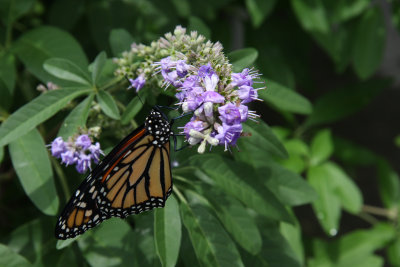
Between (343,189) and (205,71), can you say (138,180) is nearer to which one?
(205,71)

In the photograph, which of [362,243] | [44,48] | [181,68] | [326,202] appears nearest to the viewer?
[181,68]

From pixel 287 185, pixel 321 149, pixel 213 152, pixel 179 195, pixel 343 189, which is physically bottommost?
pixel 343 189

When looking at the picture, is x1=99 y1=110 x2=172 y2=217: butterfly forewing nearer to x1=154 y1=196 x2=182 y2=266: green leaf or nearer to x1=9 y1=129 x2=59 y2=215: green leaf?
x1=154 y1=196 x2=182 y2=266: green leaf

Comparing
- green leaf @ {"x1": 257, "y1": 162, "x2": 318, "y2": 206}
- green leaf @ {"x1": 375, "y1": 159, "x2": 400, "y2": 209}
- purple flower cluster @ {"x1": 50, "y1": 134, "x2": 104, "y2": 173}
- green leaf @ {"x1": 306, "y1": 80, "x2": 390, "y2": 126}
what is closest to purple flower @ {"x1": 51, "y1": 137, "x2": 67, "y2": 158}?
purple flower cluster @ {"x1": 50, "y1": 134, "x2": 104, "y2": 173}

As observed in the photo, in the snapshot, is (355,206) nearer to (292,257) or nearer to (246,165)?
(292,257)

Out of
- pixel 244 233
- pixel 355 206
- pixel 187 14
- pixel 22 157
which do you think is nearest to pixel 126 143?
pixel 22 157

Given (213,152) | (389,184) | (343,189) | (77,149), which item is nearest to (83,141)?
(77,149)
